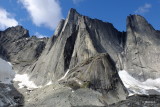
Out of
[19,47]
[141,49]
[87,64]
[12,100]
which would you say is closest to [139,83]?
[141,49]

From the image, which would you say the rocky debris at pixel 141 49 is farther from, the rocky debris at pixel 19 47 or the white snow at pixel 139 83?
the rocky debris at pixel 19 47

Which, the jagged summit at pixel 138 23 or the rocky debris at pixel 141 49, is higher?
the jagged summit at pixel 138 23

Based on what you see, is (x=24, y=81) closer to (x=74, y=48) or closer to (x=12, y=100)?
(x=74, y=48)

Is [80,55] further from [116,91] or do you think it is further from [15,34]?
[15,34]

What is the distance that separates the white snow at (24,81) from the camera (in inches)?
3871

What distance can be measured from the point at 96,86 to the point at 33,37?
96.9 meters

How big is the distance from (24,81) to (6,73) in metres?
13.5

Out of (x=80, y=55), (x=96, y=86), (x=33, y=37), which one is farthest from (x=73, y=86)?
(x=33, y=37)

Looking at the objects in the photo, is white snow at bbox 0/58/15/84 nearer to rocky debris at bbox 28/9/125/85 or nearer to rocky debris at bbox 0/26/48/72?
rocky debris at bbox 0/26/48/72

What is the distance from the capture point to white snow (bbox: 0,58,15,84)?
4117 inches

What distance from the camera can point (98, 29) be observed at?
412ft

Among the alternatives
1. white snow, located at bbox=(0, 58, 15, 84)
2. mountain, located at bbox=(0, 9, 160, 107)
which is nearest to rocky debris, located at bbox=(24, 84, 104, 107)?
mountain, located at bbox=(0, 9, 160, 107)

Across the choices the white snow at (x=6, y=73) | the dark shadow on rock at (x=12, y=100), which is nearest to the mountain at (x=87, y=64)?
the dark shadow on rock at (x=12, y=100)

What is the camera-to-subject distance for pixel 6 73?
11338cm
